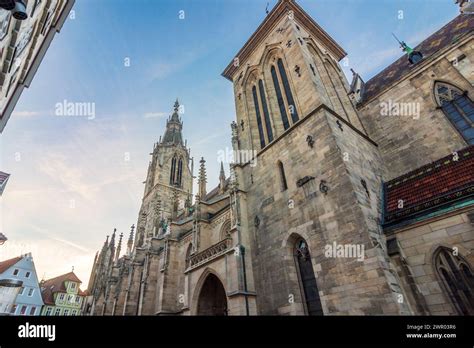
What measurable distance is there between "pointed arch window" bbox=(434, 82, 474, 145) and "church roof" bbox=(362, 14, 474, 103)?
2185 millimetres

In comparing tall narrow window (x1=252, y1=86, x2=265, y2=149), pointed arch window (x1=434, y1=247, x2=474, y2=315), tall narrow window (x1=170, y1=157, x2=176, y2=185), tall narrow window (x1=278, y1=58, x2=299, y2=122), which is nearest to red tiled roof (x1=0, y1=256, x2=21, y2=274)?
tall narrow window (x1=170, y1=157, x2=176, y2=185)

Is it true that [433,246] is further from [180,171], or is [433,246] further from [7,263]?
[7,263]

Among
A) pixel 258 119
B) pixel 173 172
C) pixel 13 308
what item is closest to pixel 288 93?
pixel 258 119

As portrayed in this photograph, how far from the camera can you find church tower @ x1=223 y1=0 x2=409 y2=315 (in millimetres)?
7461

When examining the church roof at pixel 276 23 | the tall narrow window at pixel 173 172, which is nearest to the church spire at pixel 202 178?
the church roof at pixel 276 23

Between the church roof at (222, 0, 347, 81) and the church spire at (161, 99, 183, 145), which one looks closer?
the church roof at (222, 0, 347, 81)

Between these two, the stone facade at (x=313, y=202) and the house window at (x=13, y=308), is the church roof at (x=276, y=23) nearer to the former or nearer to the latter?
the stone facade at (x=313, y=202)

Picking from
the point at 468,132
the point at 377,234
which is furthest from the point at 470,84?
the point at 377,234

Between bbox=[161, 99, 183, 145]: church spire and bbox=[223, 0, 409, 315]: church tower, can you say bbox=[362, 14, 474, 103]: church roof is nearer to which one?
bbox=[223, 0, 409, 315]: church tower

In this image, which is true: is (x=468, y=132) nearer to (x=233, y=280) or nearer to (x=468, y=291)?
(x=468, y=291)

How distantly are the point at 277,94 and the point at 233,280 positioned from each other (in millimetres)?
10388

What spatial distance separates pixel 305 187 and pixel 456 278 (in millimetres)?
5051

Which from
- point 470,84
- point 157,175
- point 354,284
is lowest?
point 354,284

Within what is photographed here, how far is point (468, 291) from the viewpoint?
631 centimetres
